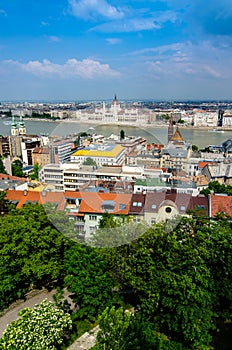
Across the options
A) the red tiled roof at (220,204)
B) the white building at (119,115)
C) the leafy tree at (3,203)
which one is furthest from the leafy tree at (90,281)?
the leafy tree at (3,203)

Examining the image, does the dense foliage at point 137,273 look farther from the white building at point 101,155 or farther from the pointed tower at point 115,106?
the white building at point 101,155

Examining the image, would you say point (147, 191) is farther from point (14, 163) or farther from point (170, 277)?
point (14, 163)

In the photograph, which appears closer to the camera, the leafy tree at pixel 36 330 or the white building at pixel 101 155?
the leafy tree at pixel 36 330

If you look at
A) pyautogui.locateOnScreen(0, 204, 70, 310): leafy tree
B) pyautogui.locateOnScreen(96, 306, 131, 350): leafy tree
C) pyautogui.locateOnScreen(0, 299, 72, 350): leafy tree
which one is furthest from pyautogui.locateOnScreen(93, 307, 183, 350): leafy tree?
pyautogui.locateOnScreen(0, 204, 70, 310): leafy tree

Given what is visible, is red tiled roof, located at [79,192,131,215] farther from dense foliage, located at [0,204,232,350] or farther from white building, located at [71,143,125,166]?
white building, located at [71,143,125,166]

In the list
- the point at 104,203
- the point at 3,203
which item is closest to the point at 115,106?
the point at 104,203
